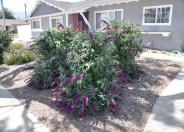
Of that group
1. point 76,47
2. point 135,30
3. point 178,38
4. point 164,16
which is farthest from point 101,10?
point 76,47

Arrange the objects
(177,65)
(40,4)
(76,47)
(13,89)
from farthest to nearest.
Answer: (40,4) < (177,65) < (13,89) < (76,47)

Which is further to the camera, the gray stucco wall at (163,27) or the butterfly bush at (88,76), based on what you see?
the gray stucco wall at (163,27)

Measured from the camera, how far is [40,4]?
22.8 meters

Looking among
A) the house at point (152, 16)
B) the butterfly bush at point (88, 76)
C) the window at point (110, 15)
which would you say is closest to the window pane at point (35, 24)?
the house at point (152, 16)

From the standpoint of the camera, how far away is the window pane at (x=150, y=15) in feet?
39.5

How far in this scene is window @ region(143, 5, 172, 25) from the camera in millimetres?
11327

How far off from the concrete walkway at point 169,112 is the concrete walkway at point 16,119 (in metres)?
1.99

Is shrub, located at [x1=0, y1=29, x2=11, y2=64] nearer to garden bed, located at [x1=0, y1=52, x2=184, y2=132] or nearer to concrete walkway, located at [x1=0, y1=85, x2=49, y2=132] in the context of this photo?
garden bed, located at [x1=0, y1=52, x2=184, y2=132]

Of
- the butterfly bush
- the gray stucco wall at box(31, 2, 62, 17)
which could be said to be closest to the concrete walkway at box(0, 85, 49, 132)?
the butterfly bush

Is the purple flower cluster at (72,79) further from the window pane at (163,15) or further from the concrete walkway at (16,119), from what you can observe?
the window pane at (163,15)

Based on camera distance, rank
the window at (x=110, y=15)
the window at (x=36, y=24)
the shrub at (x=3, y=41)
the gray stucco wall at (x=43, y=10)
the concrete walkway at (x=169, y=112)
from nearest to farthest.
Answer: the concrete walkway at (x=169, y=112)
the shrub at (x=3, y=41)
the window at (x=110, y=15)
the gray stucco wall at (x=43, y=10)
the window at (x=36, y=24)

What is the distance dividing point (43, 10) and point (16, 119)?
20.5 meters

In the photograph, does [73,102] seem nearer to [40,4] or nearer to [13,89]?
[13,89]

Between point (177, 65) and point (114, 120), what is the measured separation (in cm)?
502
